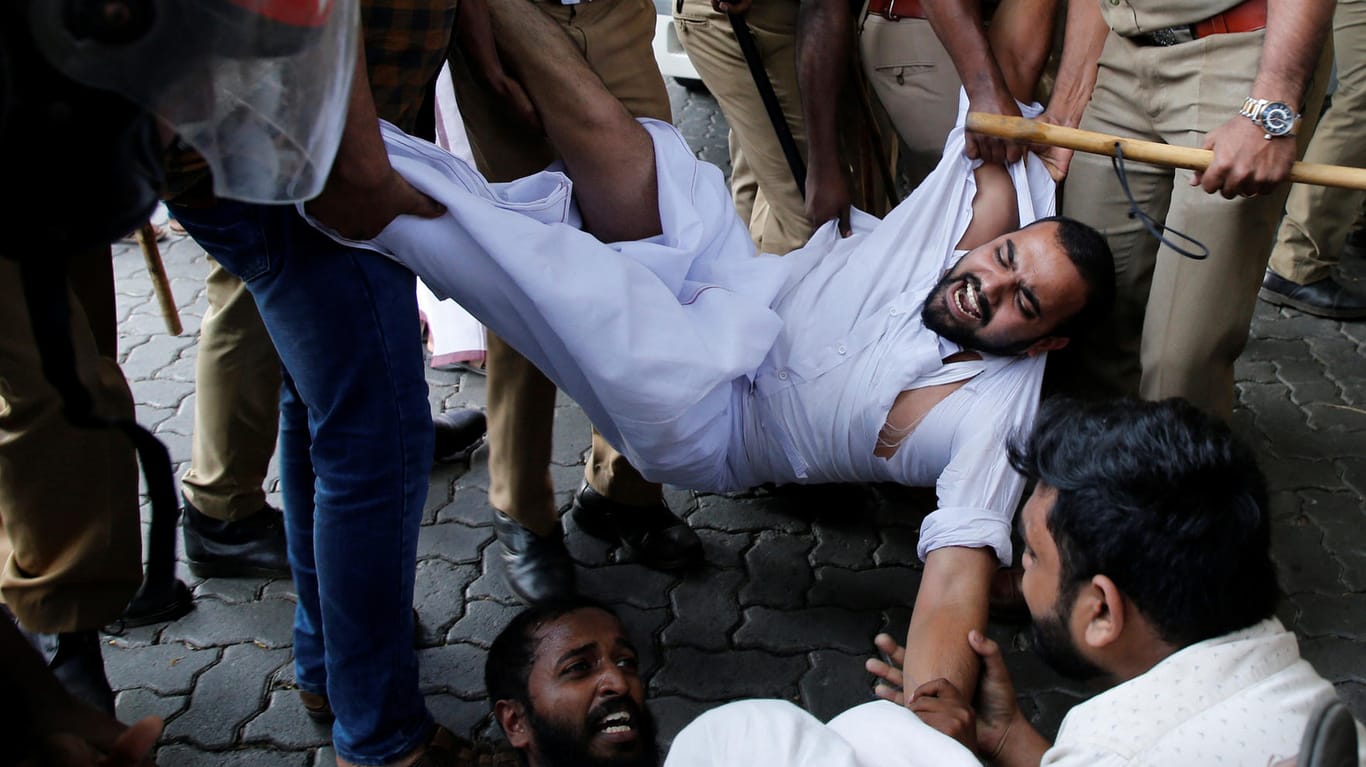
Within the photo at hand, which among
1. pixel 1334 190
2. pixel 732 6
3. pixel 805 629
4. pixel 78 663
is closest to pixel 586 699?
pixel 805 629

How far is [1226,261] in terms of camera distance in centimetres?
266

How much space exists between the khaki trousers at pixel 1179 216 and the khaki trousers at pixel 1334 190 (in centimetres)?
143

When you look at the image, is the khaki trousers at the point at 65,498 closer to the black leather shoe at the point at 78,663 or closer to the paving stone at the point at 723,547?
the black leather shoe at the point at 78,663

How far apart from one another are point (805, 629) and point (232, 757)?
49.6 inches

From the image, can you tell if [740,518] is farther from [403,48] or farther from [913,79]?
[403,48]

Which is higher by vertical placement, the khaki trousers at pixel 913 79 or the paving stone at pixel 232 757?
the khaki trousers at pixel 913 79

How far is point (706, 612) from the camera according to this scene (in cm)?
289

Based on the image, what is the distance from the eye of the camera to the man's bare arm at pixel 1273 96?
241 cm

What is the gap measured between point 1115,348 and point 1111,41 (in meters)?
0.75

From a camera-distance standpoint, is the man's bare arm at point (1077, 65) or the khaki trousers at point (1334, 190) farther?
the khaki trousers at point (1334, 190)

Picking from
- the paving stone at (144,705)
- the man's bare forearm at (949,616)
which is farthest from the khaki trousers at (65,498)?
the man's bare forearm at (949,616)

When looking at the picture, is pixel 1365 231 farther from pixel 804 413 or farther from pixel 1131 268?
pixel 804 413

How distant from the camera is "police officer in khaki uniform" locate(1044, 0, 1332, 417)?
8.04ft

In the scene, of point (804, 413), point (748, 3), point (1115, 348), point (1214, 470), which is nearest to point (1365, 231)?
point (1115, 348)
